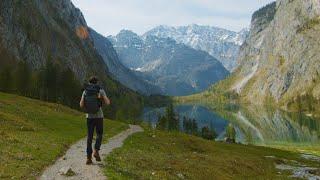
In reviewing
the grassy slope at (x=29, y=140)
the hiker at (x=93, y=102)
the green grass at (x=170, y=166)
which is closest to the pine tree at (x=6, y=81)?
the grassy slope at (x=29, y=140)

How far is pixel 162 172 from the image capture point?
36.6 metres

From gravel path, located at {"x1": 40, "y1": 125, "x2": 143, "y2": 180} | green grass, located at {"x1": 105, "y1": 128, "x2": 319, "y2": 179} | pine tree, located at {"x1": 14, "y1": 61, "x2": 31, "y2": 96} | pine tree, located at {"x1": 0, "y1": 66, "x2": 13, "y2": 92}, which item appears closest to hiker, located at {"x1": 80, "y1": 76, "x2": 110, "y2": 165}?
gravel path, located at {"x1": 40, "y1": 125, "x2": 143, "y2": 180}

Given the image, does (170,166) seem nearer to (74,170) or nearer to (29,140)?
(74,170)

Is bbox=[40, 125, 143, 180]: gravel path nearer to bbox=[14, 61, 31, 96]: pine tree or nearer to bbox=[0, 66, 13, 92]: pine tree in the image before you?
bbox=[0, 66, 13, 92]: pine tree

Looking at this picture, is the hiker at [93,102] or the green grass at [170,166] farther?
the green grass at [170,166]

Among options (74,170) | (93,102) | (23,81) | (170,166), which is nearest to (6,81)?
(23,81)

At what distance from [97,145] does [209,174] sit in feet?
51.9

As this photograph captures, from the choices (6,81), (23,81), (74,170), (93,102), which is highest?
(23,81)

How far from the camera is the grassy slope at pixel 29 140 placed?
32.3m

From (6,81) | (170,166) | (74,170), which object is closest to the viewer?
(74,170)

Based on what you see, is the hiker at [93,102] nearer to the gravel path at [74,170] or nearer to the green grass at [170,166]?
the gravel path at [74,170]

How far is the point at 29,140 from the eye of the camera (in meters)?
47.0

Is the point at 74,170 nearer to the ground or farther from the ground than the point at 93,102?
nearer to the ground

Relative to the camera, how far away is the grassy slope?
32.3 meters
